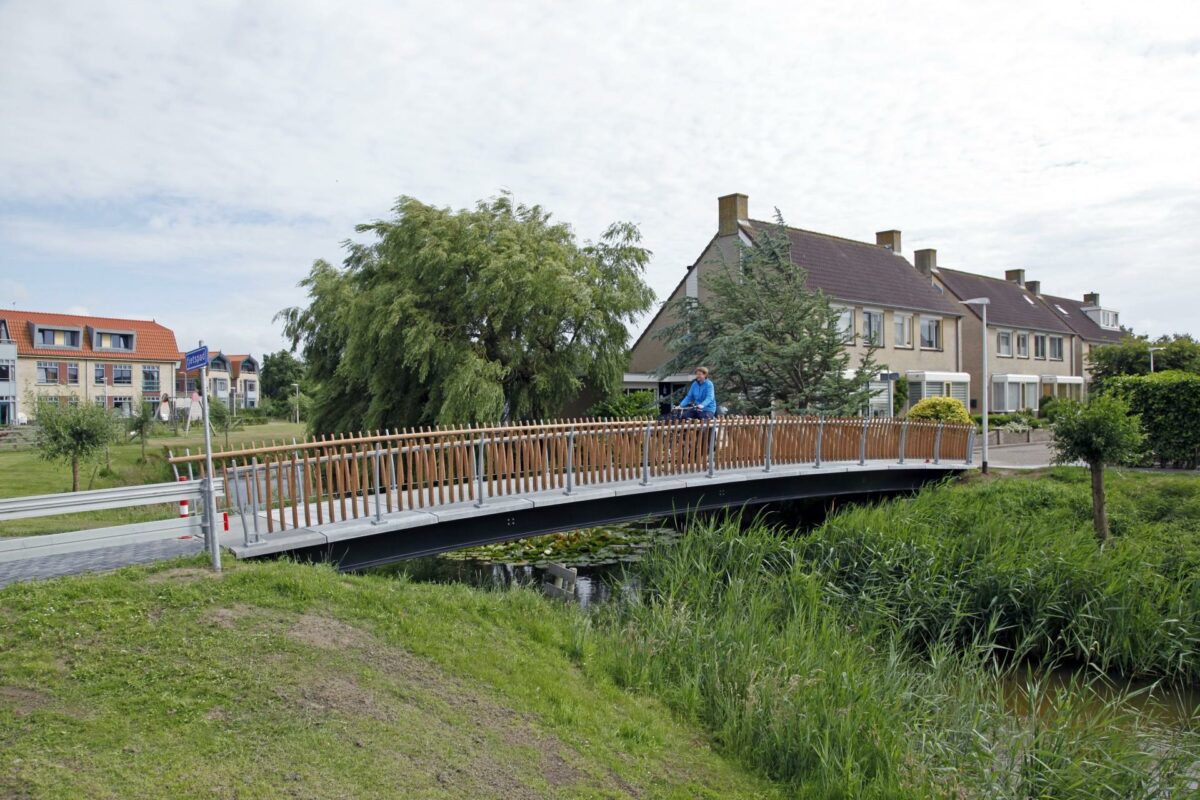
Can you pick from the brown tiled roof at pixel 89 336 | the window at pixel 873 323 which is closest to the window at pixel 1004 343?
the window at pixel 873 323

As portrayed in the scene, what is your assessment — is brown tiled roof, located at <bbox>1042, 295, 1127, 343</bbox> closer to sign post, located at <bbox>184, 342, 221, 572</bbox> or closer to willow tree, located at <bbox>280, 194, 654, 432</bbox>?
willow tree, located at <bbox>280, 194, 654, 432</bbox>

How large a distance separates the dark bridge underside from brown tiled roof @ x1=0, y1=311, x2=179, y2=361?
5452 centimetres

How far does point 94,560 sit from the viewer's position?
8.05 metres

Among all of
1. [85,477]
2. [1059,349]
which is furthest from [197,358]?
[1059,349]

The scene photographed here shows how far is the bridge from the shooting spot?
8.92 meters

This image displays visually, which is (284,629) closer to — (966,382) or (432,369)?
(432,369)

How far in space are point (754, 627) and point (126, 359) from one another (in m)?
60.5

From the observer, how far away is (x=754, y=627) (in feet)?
26.9

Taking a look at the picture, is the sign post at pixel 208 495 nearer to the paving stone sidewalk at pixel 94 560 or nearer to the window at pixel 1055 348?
the paving stone sidewalk at pixel 94 560

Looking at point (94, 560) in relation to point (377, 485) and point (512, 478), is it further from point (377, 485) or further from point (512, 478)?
point (512, 478)

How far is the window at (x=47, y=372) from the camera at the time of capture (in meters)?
52.4

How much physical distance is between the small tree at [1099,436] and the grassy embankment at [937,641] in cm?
90

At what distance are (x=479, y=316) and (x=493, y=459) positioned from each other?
10818 mm

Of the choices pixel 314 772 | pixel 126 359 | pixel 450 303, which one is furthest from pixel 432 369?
pixel 126 359
